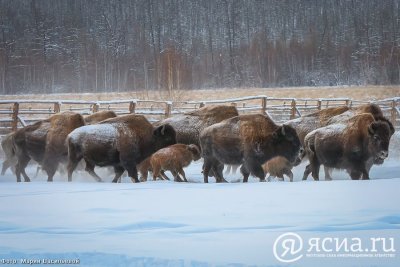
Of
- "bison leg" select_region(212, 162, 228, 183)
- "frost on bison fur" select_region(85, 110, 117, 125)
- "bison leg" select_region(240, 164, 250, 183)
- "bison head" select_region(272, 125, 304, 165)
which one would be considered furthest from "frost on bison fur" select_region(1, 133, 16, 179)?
"bison head" select_region(272, 125, 304, 165)

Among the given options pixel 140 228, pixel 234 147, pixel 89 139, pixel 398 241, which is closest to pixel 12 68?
pixel 89 139

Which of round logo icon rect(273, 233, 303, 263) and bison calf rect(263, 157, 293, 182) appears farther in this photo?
bison calf rect(263, 157, 293, 182)

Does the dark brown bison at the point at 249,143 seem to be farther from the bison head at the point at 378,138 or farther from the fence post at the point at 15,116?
the fence post at the point at 15,116

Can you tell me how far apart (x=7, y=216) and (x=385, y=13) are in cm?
544

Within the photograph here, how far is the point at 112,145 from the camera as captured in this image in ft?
23.5

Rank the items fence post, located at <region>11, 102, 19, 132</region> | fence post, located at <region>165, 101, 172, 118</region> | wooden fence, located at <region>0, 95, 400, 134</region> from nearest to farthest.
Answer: fence post, located at <region>11, 102, 19, 132</region> < wooden fence, located at <region>0, 95, 400, 134</region> < fence post, located at <region>165, 101, 172, 118</region>

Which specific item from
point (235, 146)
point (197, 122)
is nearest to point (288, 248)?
point (235, 146)

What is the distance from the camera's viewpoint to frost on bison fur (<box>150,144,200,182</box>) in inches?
284

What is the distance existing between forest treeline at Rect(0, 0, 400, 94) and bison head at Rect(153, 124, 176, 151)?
3.66 feet

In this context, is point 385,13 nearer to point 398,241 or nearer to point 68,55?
point 68,55

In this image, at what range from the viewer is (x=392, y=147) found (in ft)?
34.3

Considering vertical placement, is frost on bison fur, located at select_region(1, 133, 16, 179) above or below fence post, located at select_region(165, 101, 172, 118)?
below

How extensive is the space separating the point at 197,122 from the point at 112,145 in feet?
4.25

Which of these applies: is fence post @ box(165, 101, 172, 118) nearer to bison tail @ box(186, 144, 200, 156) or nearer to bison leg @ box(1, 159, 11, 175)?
bison leg @ box(1, 159, 11, 175)
